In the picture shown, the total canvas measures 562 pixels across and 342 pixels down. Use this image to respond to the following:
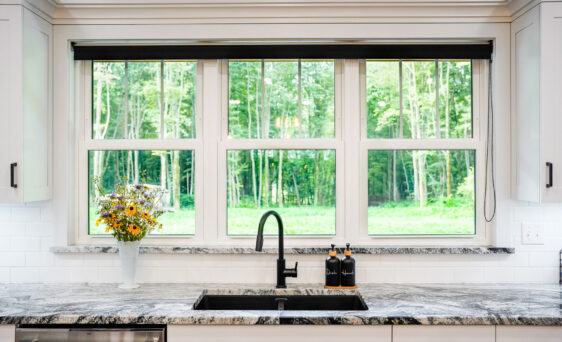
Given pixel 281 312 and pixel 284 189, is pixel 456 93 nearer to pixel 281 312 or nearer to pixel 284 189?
pixel 284 189

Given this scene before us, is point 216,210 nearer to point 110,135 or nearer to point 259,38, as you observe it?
point 110,135

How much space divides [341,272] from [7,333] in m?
1.65

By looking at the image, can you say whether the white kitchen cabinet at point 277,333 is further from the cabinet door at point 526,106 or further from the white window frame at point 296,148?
the cabinet door at point 526,106

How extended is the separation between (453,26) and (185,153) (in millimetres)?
1747

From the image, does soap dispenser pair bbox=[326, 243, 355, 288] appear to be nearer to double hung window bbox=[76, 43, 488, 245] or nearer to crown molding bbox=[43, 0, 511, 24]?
double hung window bbox=[76, 43, 488, 245]

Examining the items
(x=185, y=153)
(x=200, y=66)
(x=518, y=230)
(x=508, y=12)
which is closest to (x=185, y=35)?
(x=200, y=66)

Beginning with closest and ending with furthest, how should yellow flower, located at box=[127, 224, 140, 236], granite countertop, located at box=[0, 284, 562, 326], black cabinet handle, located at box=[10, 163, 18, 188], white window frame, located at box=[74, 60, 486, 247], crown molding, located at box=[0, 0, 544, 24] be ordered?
1. granite countertop, located at box=[0, 284, 562, 326]
2. black cabinet handle, located at box=[10, 163, 18, 188]
3. yellow flower, located at box=[127, 224, 140, 236]
4. crown molding, located at box=[0, 0, 544, 24]
5. white window frame, located at box=[74, 60, 486, 247]

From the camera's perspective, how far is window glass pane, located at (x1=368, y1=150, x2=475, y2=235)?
3023mm

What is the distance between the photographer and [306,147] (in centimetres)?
300

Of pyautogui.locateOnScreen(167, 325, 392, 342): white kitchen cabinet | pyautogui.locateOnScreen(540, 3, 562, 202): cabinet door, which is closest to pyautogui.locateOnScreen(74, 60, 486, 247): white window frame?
pyautogui.locateOnScreen(540, 3, 562, 202): cabinet door

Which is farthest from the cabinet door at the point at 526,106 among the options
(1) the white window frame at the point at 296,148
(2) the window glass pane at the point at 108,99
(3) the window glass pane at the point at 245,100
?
(2) the window glass pane at the point at 108,99

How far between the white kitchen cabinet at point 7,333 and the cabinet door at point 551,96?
2641 millimetres

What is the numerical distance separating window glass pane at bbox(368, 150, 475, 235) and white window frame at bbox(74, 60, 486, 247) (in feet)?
0.15

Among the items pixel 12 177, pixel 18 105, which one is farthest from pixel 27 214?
pixel 18 105
